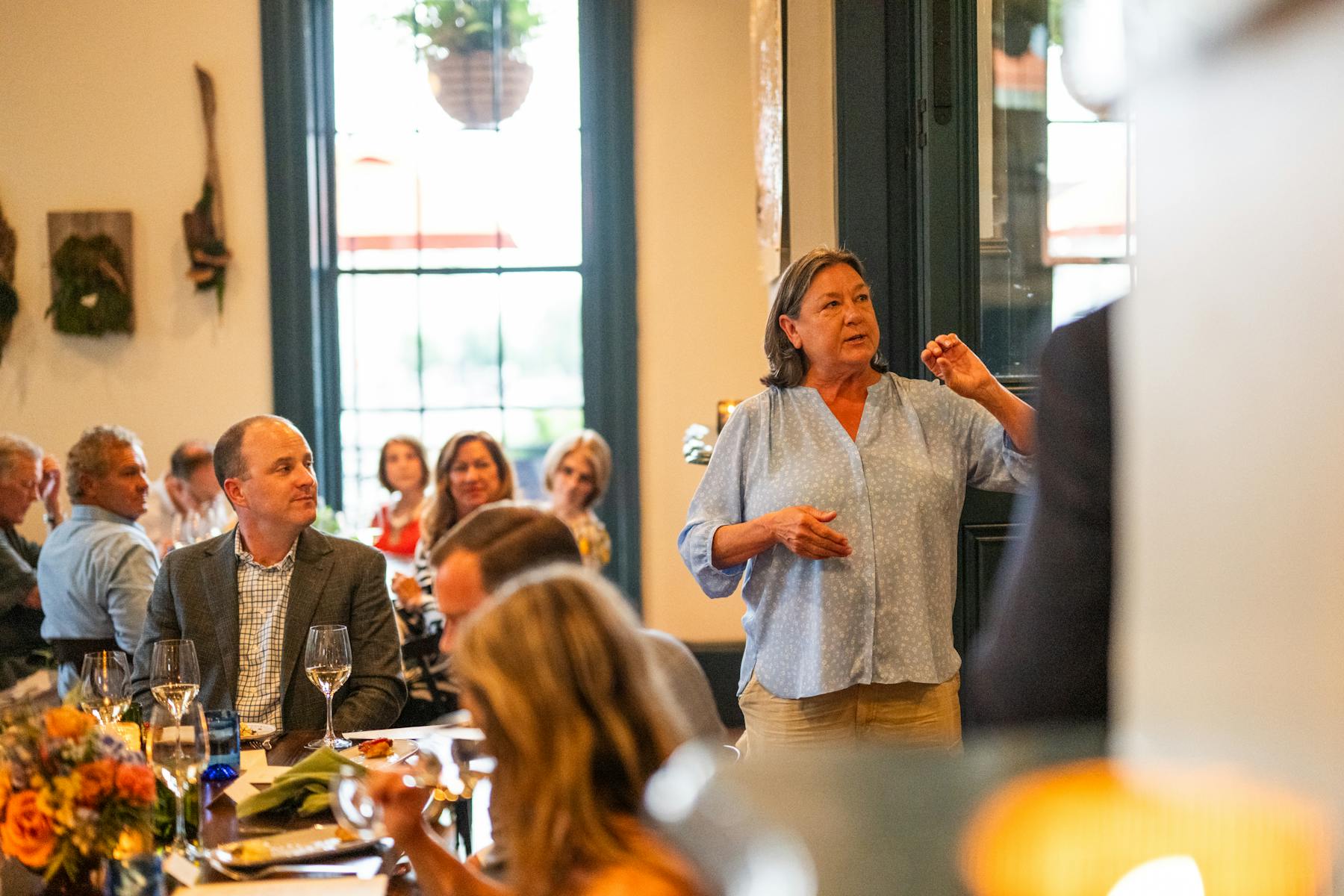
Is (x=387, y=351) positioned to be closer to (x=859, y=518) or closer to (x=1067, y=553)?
(x=859, y=518)

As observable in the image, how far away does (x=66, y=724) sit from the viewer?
5.21 ft

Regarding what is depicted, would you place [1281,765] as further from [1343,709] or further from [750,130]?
[750,130]

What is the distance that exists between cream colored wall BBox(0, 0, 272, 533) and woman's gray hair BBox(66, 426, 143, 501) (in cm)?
183

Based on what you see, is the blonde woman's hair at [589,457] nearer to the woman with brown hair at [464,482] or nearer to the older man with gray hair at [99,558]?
the woman with brown hair at [464,482]

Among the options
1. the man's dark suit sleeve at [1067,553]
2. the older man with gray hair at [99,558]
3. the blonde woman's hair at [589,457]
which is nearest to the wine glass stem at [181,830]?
the man's dark suit sleeve at [1067,553]

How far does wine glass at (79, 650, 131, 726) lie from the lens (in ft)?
7.33

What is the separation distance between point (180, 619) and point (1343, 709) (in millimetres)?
2864

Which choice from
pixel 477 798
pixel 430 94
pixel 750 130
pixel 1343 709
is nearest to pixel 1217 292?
pixel 1343 709

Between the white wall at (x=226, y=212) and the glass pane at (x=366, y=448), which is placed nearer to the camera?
the white wall at (x=226, y=212)

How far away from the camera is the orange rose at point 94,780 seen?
1561mm

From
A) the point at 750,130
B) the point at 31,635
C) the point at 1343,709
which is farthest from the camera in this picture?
the point at 750,130

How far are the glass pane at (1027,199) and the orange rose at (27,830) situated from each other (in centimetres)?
233

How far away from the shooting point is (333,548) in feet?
9.64

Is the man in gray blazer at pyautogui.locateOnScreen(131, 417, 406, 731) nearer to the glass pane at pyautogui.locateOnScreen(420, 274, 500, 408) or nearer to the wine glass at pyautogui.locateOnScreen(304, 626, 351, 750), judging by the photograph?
the wine glass at pyautogui.locateOnScreen(304, 626, 351, 750)
